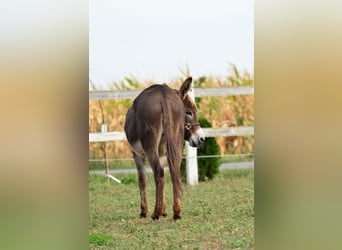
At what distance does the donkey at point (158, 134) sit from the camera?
19.9ft

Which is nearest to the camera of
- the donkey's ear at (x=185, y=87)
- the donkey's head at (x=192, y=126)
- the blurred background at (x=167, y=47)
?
the blurred background at (x=167, y=47)

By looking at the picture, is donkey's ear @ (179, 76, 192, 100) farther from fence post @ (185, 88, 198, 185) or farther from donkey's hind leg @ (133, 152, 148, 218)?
donkey's hind leg @ (133, 152, 148, 218)

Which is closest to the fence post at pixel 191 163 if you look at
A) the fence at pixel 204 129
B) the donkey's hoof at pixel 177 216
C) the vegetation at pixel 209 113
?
the fence at pixel 204 129

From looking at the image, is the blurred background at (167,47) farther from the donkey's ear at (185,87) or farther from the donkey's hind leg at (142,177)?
the donkey's hind leg at (142,177)

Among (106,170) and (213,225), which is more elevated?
(106,170)

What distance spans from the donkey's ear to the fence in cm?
8

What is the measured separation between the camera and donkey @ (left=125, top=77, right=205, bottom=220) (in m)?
6.05

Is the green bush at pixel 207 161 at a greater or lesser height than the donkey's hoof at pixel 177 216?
greater

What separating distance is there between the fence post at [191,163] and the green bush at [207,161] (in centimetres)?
3

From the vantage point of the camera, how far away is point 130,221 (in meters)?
6.07

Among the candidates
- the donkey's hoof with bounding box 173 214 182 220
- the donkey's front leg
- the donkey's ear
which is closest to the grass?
the donkey's front leg
